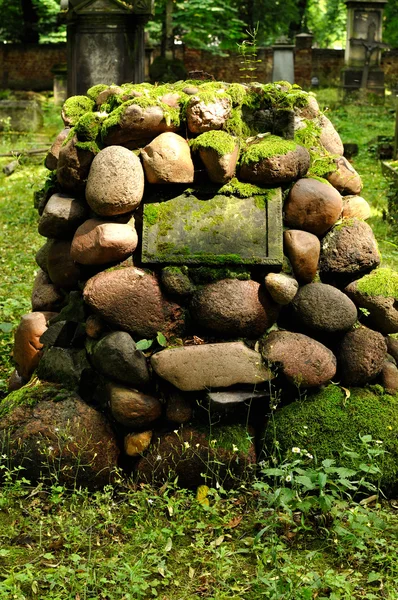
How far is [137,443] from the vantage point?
3.77 meters

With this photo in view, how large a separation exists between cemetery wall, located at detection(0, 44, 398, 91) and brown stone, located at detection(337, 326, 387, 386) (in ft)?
72.2

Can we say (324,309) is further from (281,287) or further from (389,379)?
(389,379)

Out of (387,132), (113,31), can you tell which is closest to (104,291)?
(113,31)

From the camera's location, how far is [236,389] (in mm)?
3740

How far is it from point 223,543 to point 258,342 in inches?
41.2

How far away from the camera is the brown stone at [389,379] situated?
3.92m

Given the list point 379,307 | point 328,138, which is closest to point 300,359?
point 379,307

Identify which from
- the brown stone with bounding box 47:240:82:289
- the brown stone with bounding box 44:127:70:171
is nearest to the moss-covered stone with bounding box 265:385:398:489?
the brown stone with bounding box 47:240:82:289

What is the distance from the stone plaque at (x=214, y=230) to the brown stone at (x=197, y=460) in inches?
34.1

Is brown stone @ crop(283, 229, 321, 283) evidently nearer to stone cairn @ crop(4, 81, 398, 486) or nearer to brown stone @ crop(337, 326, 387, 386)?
stone cairn @ crop(4, 81, 398, 486)

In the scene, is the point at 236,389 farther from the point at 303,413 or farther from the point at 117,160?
the point at 117,160

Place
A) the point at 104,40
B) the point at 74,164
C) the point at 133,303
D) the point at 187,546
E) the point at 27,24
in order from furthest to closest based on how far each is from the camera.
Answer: the point at 27,24, the point at 104,40, the point at 74,164, the point at 133,303, the point at 187,546

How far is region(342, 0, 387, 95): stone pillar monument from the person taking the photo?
873 inches

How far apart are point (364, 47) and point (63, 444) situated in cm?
2109
